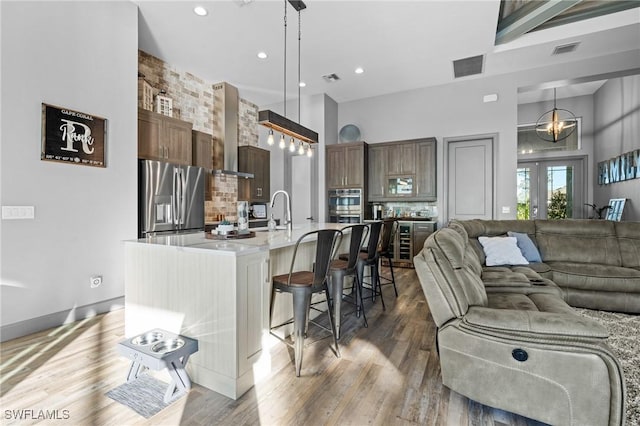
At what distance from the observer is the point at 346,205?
6246 mm

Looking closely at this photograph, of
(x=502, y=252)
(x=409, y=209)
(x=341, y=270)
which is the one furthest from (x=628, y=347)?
(x=409, y=209)

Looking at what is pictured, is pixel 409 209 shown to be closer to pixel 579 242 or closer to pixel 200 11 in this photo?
pixel 579 242

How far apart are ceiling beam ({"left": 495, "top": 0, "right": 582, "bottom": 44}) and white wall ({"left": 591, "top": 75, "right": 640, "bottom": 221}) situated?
2.96 m

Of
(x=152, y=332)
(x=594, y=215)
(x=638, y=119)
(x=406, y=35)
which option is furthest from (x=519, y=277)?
(x=594, y=215)

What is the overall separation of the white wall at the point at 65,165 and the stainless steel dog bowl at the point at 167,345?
5.80ft

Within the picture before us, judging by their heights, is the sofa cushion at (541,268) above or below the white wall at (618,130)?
below

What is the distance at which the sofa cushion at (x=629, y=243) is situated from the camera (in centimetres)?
329

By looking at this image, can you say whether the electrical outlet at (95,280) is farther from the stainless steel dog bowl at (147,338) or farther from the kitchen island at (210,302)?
the stainless steel dog bowl at (147,338)

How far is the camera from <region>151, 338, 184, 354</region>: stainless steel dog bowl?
184 cm

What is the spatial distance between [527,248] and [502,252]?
1.24ft

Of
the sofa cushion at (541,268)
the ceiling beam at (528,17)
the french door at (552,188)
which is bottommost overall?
the sofa cushion at (541,268)

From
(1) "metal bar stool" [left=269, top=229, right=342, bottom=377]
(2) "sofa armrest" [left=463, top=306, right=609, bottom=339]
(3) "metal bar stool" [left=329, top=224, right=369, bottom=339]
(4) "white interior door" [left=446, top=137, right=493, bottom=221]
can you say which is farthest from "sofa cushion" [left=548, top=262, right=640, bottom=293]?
(1) "metal bar stool" [left=269, top=229, right=342, bottom=377]

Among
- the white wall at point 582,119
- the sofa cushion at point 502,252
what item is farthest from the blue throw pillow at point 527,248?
the white wall at point 582,119

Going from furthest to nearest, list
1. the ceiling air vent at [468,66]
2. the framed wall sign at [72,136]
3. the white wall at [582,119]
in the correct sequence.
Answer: the white wall at [582,119] → the ceiling air vent at [468,66] → the framed wall sign at [72,136]
